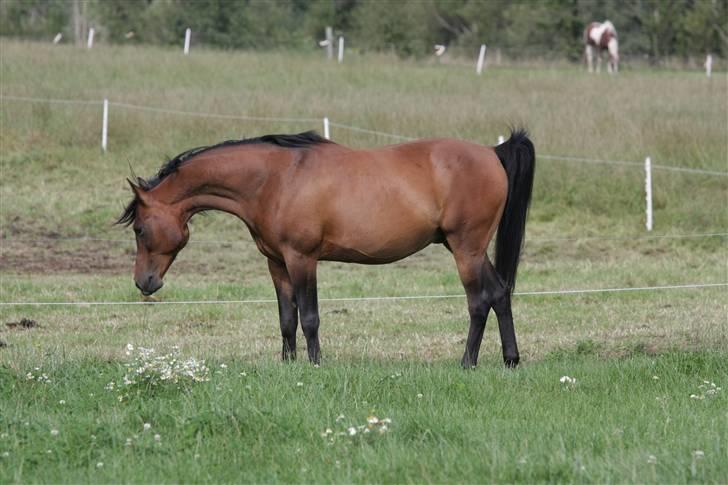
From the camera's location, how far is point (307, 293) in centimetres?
898

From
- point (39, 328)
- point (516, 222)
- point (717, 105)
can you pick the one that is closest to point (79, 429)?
point (516, 222)

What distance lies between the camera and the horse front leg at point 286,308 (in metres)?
9.21

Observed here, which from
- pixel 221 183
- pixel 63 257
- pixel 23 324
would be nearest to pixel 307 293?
pixel 221 183

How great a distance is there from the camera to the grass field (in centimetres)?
604

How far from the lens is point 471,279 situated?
917 centimetres

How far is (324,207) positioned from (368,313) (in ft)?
13.0

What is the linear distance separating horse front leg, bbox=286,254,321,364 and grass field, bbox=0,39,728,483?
1.58 ft

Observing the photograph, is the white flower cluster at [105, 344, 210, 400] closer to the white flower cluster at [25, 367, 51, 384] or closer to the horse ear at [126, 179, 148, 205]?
the white flower cluster at [25, 367, 51, 384]

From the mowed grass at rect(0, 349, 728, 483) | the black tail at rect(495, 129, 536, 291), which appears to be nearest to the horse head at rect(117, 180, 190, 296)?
the mowed grass at rect(0, 349, 728, 483)

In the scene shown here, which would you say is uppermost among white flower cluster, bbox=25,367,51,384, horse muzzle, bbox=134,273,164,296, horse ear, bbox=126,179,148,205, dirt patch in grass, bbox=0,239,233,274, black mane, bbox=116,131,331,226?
black mane, bbox=116,131,331,226

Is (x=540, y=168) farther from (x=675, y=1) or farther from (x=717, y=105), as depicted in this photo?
(x=675, y=1)

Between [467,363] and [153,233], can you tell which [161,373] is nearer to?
[153,233]

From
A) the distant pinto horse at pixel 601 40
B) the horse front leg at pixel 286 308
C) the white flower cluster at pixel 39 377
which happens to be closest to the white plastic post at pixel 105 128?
the horse front leg at pixel 286 308

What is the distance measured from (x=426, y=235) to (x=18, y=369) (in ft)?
11.1
